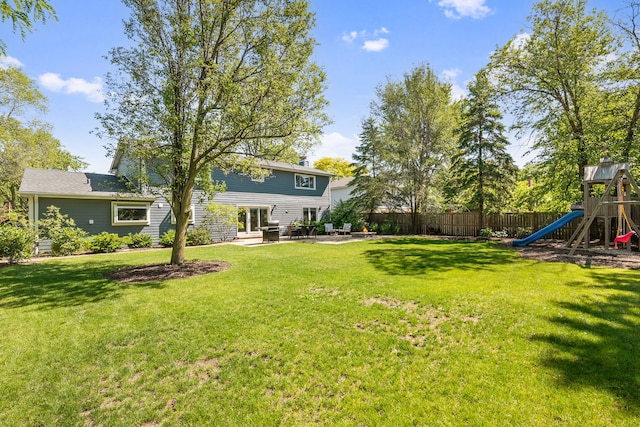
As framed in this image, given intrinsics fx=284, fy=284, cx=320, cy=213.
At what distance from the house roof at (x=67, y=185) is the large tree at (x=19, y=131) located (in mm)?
7990

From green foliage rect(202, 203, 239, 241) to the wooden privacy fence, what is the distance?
10.7 m

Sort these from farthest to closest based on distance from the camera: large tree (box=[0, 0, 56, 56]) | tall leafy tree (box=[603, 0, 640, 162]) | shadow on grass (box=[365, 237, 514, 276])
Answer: tall leafy tree (box=[603, 0, 640, 162]) < shadow on grass (box=[365, 237, 514, 276]) < large tree (box=[0, 0, 56, 56])

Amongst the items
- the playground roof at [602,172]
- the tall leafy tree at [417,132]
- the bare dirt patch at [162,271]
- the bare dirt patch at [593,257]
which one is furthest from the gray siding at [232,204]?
the playground roof at [602,172]

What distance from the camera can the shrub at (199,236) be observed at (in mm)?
15588

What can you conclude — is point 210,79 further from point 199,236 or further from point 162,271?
point 199,236

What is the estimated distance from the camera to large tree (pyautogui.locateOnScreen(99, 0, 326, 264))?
749 cm

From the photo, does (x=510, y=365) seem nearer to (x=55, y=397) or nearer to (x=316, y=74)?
(x=55, y=397)

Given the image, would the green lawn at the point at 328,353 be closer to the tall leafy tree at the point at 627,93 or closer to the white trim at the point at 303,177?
the tall leafy tree at the point at 627,93

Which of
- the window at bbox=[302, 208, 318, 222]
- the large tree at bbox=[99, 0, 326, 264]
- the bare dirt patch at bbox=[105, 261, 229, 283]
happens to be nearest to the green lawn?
the bare dirt patch at bbox=[105, 261, 229, 283]

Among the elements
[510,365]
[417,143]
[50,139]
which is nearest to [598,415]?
[510,365]

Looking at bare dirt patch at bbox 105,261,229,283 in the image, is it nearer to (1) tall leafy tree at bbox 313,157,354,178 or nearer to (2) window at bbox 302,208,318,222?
(2) window at bbox 302,208,318,222

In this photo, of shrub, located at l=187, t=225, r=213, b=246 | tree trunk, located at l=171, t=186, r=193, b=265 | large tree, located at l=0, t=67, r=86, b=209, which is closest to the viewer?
tree trunk, located at l=171, t=186, r=193, b=265

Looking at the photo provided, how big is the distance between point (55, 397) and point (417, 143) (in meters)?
19.3

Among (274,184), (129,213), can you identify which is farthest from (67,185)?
(274,184)
